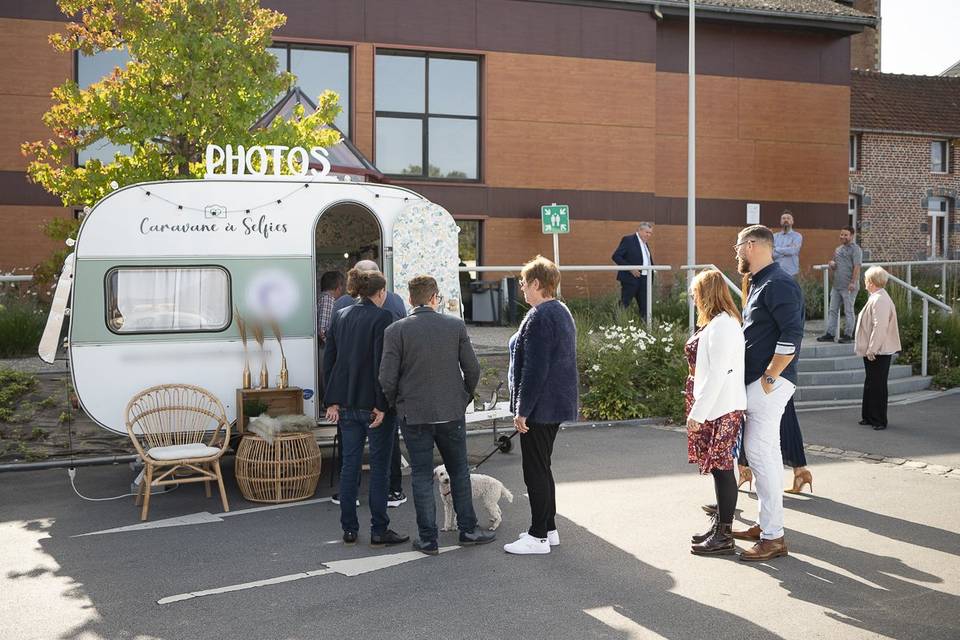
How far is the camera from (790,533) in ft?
22.7

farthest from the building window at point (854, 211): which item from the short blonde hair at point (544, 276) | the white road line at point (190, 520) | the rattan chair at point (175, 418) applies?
the short blonde hair at point (544, 276)

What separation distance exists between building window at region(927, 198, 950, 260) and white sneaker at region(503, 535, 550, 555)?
29.6 metres

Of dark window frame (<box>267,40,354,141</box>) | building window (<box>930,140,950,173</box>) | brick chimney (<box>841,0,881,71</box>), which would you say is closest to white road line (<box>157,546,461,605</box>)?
dark window frame (<box>267,40,354,141</box>)

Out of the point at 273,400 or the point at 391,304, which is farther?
the point at 273,400

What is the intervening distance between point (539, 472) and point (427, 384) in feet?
2.99

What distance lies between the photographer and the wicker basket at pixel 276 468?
26.7 ft

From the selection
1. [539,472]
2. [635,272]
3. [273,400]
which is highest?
[635,272]

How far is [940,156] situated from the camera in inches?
1283

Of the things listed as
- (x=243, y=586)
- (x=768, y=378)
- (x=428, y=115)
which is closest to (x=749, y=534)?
(x=768, y=378)

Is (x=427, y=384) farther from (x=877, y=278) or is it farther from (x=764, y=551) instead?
(x=877, y=278)

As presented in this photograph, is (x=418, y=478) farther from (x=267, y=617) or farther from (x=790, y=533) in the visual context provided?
(x=790, y=533)

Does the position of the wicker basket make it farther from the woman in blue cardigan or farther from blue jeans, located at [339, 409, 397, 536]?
the woman in blue cardigan

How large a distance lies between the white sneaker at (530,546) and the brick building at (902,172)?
2607cm

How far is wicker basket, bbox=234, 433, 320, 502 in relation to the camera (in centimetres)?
815
